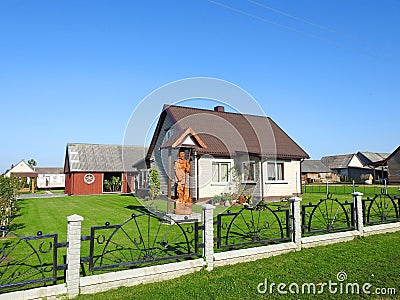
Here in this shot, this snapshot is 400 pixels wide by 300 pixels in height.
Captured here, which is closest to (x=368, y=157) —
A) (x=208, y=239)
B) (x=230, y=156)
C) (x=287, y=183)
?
(x=287, y=183)

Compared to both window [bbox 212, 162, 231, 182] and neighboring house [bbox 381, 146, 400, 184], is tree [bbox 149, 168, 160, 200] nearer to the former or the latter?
window [bbox 212, 162, 231, 182]

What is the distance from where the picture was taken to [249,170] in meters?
19.4

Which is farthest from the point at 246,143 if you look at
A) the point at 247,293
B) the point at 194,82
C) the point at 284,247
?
the point at 247,293

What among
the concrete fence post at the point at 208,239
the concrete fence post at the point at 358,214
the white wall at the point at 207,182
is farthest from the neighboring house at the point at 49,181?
the concrete fence post at the point at 358,214

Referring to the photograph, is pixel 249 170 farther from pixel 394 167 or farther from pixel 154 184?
pixel 394 167

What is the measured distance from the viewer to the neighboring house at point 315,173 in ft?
187

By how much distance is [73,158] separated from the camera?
1298 inches

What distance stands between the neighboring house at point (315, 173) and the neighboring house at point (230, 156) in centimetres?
3651

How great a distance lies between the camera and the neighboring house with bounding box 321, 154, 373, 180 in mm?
59000

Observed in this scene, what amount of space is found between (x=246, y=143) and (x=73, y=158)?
2118cm

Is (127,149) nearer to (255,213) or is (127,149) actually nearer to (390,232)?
(255,213)

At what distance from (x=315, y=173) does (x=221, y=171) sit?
45.3 meters

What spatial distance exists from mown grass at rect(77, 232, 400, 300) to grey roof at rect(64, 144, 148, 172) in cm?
2624

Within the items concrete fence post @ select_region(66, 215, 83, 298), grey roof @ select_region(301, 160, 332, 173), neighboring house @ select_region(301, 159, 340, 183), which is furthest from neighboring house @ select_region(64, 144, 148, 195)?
grey roof @ select_region(301, 160, 332, 173)
